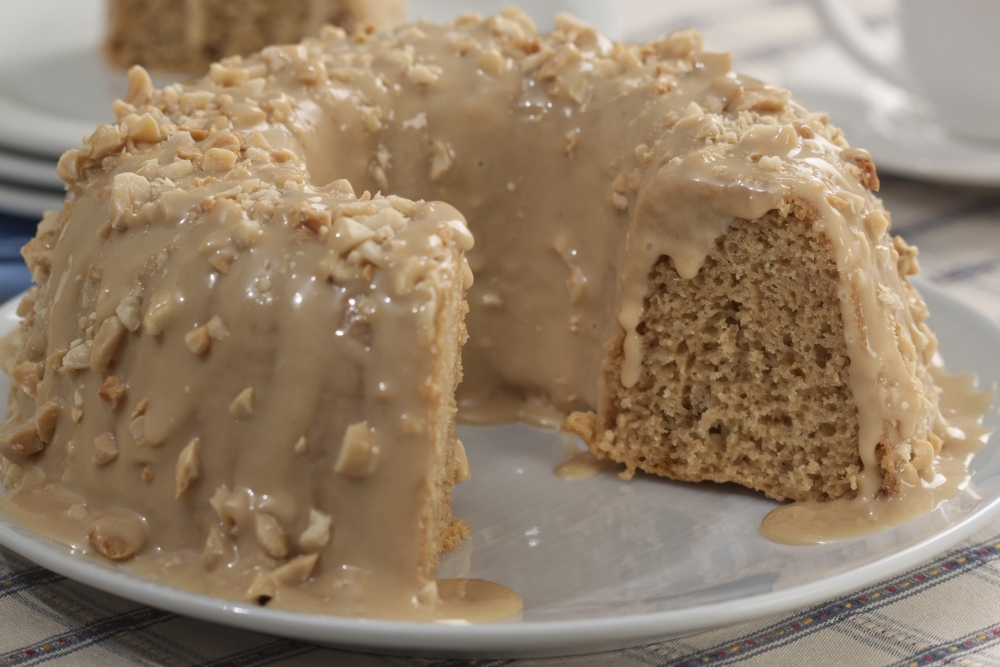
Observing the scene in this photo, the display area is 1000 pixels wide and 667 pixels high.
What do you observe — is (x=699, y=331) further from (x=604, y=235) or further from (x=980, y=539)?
(x=980, y=539)

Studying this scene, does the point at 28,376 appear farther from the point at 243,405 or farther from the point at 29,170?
the point at 29,170

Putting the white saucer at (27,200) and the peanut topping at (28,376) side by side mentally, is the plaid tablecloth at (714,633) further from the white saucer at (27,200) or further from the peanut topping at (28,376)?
the white saucer at (27,200)

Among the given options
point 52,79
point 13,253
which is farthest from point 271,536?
point 52,79

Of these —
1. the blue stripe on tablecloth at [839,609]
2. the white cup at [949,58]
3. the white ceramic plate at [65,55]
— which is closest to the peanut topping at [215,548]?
the blue stripe on tablecloth at [839,609]

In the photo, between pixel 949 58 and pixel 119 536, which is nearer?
pixel 119 536

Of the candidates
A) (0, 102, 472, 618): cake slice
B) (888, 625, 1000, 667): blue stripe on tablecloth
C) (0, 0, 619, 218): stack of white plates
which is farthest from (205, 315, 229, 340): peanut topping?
(0, 0, 619, 218): stack of white plates

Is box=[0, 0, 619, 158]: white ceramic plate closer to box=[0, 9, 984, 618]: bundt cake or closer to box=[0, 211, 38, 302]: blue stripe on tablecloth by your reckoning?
box=[0, 211, 38, 302]: blue stripe on tablecloth

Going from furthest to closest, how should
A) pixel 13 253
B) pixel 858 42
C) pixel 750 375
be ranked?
pixel 858 42
pixel 13 253
pixel 750 375

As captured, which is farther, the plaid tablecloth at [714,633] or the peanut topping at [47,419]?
the peanut topping at [47,419]
